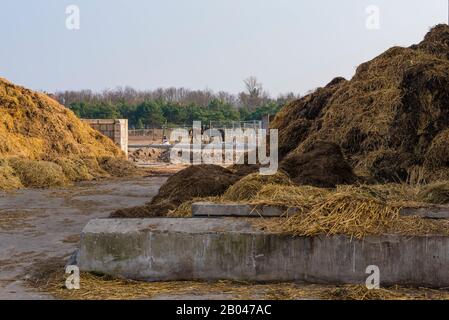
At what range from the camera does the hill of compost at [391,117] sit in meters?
7.97

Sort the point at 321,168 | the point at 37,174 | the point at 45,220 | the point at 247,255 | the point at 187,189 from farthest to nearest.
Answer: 1. the point at 37,174
2. the point at 45,220
3. the point at 187,189
4. the point at 321,168
5. the point at 247,255

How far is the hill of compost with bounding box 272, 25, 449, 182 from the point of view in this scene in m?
7.97

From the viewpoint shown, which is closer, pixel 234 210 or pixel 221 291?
pixel 221 291

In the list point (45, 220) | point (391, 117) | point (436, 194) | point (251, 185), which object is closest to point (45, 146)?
point (45, 220)

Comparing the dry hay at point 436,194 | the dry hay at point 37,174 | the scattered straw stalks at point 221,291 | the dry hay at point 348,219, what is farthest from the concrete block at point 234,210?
the dry hay at point 37,174

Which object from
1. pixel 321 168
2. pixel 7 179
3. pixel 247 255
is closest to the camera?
pixel 247 255

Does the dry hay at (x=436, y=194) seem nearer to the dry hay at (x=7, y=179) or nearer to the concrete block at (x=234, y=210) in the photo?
the concrete block at (x=234, y=210)

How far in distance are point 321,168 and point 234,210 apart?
196 centimetres

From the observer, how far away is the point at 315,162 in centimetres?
738

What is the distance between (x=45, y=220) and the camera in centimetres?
889

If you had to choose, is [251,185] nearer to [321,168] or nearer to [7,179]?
[321,168]

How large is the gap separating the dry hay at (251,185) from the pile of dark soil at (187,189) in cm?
82
